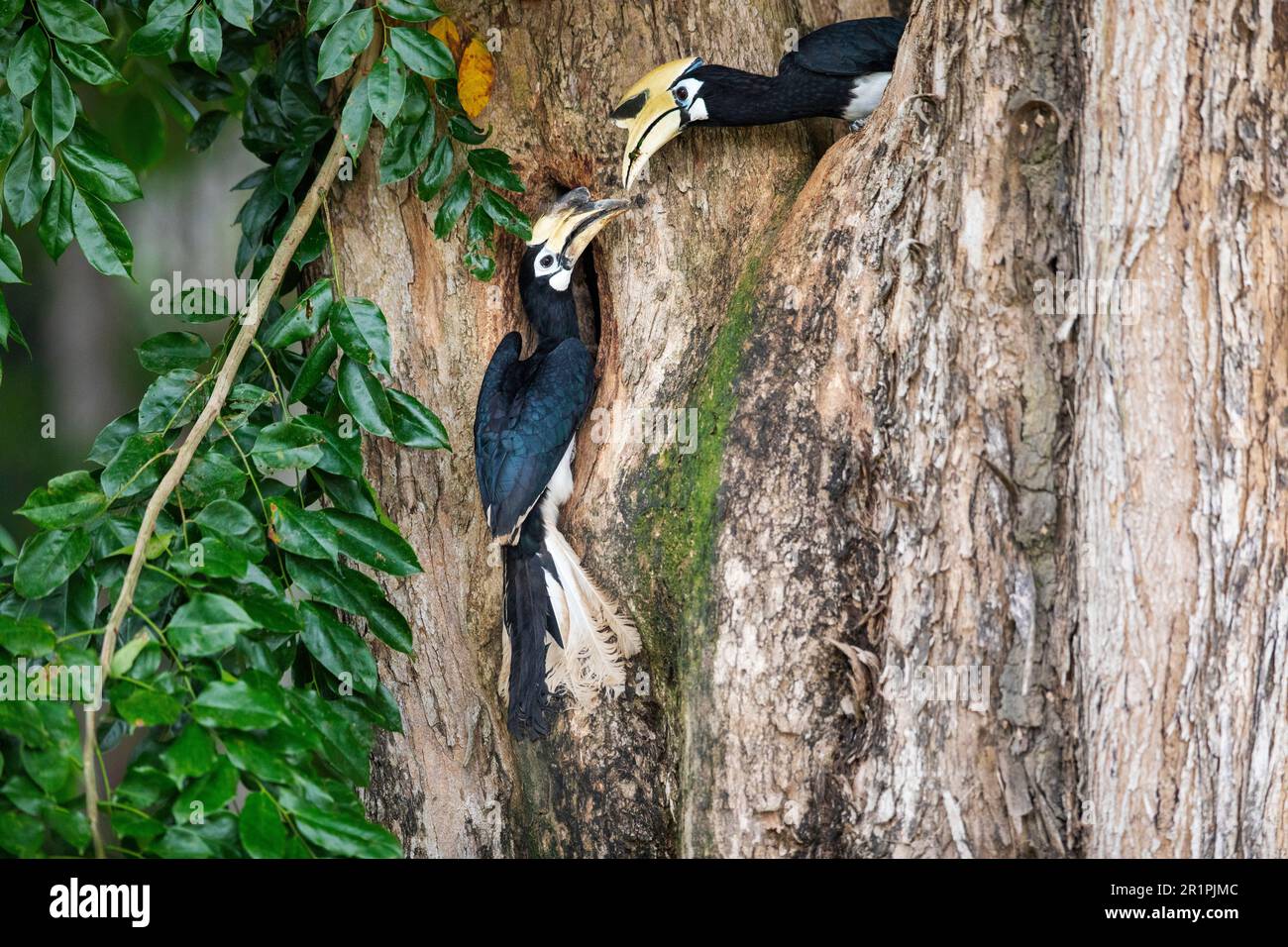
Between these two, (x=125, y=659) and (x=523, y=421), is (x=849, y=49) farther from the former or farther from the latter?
(x=125, y=659)

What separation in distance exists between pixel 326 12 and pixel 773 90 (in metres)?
1.01

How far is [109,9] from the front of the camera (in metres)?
3.14

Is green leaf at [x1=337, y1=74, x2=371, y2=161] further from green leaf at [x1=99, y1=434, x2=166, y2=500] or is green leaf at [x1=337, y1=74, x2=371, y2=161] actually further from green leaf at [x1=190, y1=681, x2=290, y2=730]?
green leaf at [x1=190, y1=681, x2=290, y2=730]

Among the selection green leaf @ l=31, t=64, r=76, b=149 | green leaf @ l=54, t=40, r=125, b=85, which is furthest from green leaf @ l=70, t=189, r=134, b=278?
green leaf @ l=54, t=40, r=125, b=85

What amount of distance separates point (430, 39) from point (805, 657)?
1.43m

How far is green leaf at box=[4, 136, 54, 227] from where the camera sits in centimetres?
231

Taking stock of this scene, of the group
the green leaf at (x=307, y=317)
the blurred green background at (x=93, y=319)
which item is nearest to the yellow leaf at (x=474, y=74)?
the green leaf at (x=307, y=317)

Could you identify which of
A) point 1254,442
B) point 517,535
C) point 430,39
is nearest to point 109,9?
point 430,39

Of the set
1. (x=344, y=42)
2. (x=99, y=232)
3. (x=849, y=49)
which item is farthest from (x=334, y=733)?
(x=849, y=49)

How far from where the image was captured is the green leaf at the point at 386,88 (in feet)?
7.39

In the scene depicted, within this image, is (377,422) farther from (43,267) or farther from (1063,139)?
(43,267)

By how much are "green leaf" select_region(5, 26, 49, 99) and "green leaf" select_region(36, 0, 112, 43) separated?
39 millimetres

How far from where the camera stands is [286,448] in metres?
2.22
